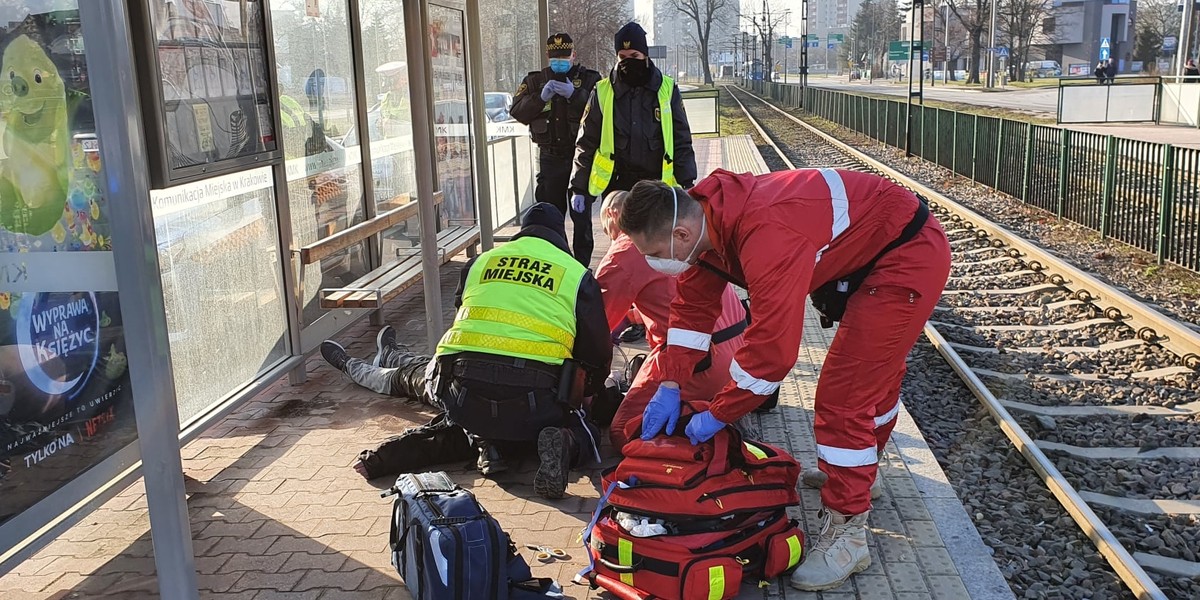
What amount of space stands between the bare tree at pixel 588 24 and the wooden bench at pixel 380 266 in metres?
27.7

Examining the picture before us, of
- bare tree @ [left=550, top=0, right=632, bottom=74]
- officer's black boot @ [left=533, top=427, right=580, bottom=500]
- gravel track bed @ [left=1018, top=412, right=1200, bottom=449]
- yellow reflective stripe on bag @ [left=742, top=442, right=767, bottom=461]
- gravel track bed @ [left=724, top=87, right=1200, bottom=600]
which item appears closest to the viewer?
yellow reflective stripe on bag @ [left=742, top=442, right=767, bottom=461]

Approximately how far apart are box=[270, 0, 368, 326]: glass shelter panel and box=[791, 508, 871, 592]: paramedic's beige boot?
12.5 feet

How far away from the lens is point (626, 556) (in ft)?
12.5

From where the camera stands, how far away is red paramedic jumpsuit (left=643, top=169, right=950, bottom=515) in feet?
11.7

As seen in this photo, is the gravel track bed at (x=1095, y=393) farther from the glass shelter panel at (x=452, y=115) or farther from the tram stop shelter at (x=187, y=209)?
the glass shelter panel at (x=452, y=115)

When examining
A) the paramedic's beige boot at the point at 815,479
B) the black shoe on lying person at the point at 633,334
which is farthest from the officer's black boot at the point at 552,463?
the black shoe on lying person at the point at 633,334

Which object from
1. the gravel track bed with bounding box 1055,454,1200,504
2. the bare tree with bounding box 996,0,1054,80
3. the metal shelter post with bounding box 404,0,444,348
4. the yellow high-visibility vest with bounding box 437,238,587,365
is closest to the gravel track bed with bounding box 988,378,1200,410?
the gravel track bed with bounding box 1055,454,1200,504

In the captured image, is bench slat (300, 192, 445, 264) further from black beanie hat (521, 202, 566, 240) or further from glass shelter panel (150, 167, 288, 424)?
black beanie hat (521, 202, 566, 240)

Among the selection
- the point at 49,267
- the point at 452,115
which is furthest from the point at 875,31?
the point at 49,267

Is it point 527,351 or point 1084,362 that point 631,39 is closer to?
point 527,351

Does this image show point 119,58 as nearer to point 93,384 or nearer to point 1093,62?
point 93,384

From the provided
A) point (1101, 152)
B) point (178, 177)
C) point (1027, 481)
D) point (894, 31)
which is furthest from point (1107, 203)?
point (894, 31)

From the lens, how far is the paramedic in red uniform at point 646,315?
5242 mm

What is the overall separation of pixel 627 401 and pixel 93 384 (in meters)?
2.44
